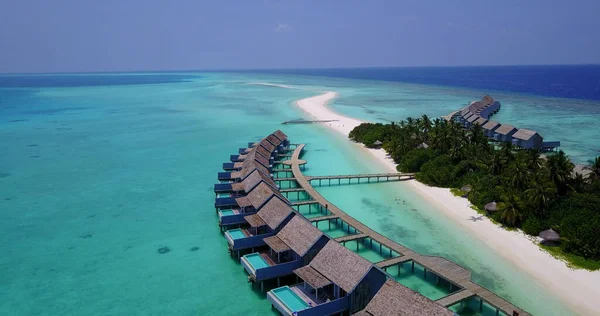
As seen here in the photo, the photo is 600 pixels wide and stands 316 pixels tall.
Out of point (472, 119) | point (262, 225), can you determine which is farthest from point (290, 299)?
point (472, 119)

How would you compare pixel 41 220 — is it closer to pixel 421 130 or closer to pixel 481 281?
pixel 481 281

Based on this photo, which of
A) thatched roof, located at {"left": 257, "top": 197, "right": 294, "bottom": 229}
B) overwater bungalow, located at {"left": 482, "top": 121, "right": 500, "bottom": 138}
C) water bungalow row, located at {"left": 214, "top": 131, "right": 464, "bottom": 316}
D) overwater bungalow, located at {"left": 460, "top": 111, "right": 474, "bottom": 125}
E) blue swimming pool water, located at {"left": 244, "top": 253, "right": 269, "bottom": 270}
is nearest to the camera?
water bungalow row, located at {"left": 214, "top": 131, "right": 464, "bottom": 316}

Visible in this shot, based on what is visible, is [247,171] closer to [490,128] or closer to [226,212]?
[226,212]

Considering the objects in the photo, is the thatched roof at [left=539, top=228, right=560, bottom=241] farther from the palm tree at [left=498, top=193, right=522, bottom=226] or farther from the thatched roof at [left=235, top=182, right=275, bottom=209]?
the thatched roof at [left=235, top=182, right=275, bottom=209]

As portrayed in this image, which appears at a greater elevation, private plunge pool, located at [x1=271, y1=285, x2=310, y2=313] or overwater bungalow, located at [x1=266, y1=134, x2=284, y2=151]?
overwater bungalow, located at [x1=266, y1=134, x2=284, y2=151]

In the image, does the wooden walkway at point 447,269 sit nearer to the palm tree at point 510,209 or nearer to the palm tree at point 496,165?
the palm tree at point 510,209

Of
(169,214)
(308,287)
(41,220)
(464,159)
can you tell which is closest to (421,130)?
(464,159)

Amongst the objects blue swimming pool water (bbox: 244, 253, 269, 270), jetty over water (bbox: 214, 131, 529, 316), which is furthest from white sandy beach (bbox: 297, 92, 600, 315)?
blue swimming pool water (bbox: 244, 253, 269, 270)

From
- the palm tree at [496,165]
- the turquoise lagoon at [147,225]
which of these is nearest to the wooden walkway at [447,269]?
the turquoise lagoon at [147,225]
